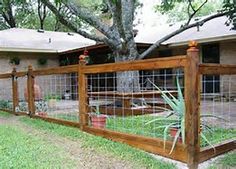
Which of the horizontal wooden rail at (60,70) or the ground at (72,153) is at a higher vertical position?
the horizontal wooden rail at (60,70)

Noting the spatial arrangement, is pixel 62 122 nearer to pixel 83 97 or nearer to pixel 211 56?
pixel 83 97

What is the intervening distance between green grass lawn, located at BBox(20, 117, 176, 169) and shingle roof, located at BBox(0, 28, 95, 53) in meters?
8.59

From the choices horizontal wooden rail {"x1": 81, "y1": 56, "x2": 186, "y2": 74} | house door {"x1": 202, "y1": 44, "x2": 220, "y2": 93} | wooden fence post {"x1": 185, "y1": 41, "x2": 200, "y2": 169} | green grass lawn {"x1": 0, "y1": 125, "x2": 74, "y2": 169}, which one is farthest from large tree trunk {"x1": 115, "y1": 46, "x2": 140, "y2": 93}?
wooden fence post {"x1": 185, "y1": 41, "x2": 200, "y2": 169}

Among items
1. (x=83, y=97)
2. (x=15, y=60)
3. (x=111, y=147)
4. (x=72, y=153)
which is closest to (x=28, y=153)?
(x=72, y=153)

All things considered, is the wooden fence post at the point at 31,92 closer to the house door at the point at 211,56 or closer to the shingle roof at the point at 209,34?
the shingle roof at the point at 209,34

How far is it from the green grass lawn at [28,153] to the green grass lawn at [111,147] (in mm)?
A: 523

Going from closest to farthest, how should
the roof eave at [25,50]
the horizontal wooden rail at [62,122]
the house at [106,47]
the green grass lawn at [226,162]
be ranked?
the green grass lawn at [226,162], the horizontal wooden rail at [62,122], the house at [106,47], the roof eave at [25,50]

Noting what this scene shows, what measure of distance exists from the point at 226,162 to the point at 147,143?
1.11m

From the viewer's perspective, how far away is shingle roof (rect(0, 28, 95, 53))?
14.2 m

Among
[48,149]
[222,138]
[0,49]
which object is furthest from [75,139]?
[0,49]

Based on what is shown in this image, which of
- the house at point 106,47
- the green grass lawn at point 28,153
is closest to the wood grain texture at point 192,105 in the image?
the green grass lawn at point 28,153

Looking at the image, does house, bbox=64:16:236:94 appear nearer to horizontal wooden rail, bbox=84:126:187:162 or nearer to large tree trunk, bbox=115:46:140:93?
large tree trunk, bbox=115:46:140:93

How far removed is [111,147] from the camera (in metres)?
4.80

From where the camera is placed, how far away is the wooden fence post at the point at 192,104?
153 inches
